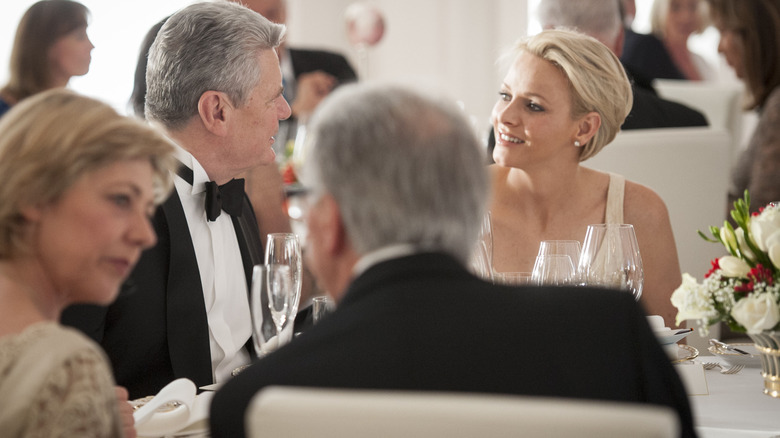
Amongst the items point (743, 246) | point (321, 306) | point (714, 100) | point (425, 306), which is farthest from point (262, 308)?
point (714, 100)

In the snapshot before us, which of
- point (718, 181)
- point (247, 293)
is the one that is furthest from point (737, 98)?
point (247, 293)

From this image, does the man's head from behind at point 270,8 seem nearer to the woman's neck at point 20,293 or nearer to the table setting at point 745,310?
the table setting at point 745,310

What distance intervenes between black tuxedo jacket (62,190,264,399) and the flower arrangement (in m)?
1.15

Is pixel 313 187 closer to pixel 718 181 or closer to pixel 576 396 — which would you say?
pixel 576 396

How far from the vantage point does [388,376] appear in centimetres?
104

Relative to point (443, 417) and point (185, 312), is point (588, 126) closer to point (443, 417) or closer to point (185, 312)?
point (185, 312)

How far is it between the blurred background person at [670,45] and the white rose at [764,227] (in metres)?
4.88

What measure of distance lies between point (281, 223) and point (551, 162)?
1319mm

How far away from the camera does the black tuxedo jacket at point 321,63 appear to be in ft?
23.2

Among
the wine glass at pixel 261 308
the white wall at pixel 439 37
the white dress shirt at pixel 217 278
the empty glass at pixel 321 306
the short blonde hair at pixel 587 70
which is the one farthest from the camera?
the white wall at pixel 439 37

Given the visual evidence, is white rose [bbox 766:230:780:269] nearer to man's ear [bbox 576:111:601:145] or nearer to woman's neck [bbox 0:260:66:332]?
man's ear [bbox 576:111:601:145]

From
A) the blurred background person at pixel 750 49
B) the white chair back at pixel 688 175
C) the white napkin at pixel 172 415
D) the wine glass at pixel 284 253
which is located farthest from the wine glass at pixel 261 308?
the blurred background person at pixel 750 49

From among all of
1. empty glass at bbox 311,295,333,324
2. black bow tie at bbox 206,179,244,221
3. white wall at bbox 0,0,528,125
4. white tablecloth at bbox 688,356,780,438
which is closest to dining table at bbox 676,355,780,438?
white tablecloth at bbox 688,356,780,438

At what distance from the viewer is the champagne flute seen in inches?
66.7
